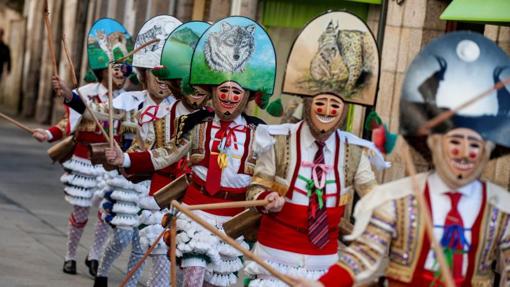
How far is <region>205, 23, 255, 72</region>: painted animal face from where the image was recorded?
9.64 metres

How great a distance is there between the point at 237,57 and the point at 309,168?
1.72 m

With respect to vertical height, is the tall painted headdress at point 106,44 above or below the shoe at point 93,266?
above

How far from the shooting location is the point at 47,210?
17453 millimetres

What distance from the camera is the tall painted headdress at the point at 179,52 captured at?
11172 millimetres

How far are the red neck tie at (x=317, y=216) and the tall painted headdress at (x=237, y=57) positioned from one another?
1.47m

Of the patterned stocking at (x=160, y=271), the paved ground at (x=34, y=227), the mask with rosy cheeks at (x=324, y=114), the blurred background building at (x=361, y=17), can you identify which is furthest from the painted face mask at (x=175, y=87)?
the mask with rosy cheeks at (x=324, y=114)

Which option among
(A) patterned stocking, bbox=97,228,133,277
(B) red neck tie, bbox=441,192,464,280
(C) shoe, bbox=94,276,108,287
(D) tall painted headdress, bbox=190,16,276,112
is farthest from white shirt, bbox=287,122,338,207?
(C) shoe, bbox=94,276,108,287

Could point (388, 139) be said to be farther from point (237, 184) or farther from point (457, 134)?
point (237, 184)

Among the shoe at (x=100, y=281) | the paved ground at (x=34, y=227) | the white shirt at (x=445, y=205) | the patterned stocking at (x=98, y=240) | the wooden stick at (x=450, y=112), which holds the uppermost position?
the wooden stick at (x=450, y=112)

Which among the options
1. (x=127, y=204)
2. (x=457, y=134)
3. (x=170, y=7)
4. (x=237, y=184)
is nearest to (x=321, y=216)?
(x=237, y=184)

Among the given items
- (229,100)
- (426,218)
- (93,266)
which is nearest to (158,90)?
(93,266)

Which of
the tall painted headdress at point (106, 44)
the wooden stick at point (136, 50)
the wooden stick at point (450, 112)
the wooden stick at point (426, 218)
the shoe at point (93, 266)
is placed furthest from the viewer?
the tall painted headdress at point (106, 44)

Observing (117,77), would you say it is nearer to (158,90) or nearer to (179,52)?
(158,90)

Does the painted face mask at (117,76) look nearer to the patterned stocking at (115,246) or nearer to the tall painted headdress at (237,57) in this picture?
the patterned stocking at (115,246)
